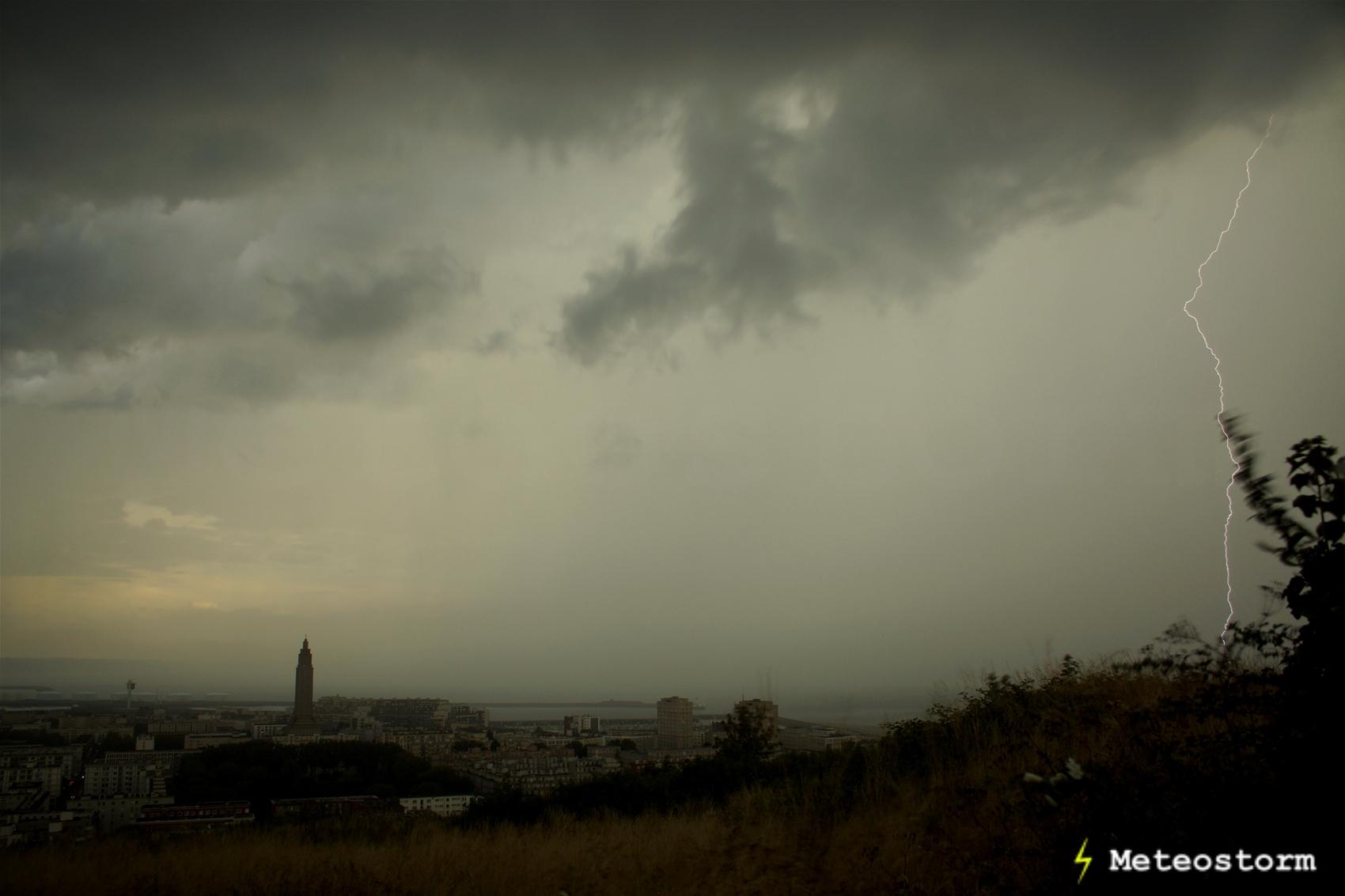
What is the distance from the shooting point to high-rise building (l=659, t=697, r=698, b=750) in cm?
2462

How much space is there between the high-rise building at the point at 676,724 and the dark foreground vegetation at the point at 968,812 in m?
8.52

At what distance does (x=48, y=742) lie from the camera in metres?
12.6

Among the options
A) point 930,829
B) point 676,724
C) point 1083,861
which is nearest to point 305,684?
point 676,724

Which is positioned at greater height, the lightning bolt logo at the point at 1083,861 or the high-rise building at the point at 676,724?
the lightning bolt logo at the point at 1083,861

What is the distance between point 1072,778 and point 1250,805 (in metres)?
1.11

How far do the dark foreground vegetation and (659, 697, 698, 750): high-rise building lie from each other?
852cm

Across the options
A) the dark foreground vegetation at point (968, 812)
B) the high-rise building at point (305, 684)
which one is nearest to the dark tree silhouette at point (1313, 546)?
the dark foreground vegetation at point (968, 812)

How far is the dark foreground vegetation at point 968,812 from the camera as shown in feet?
13.7

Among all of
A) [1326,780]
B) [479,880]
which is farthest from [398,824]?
[1326,780]

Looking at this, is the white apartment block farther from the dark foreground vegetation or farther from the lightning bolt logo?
the lightning bolt logo

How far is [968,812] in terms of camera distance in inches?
312

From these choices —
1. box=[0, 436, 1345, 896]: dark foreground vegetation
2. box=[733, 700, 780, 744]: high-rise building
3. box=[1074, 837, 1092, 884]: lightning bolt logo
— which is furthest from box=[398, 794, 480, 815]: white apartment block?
box=[1074, 837, 1092, 884]: lightning bolt logo

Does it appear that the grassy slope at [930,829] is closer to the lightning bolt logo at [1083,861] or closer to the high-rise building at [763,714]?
the lightning bolt logo at [1083,861]

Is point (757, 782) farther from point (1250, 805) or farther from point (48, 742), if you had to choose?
point (48, 742)
